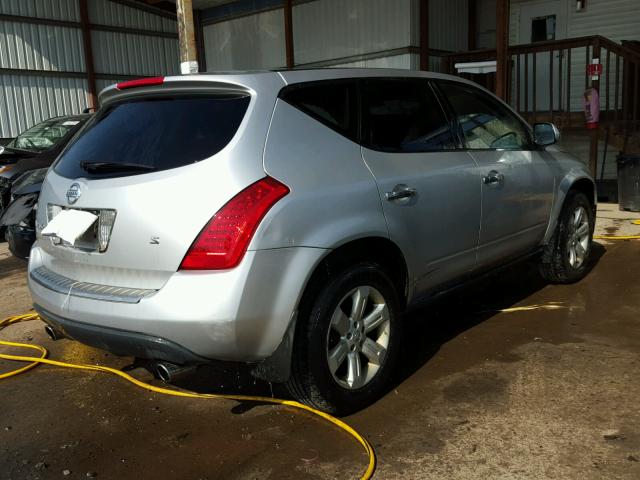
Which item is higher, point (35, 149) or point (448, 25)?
point (448, 25)

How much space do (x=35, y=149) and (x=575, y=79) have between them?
9.56 meters

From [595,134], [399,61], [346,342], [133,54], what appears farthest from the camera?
[133,54]

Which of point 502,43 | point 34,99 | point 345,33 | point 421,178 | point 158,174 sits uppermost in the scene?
point 345,33

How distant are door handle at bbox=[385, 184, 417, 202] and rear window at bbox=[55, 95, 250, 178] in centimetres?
87

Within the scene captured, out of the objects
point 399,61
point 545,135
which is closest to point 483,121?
point 545,135

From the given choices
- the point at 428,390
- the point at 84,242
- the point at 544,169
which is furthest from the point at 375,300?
the point at 544,169

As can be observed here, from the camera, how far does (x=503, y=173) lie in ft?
13.6

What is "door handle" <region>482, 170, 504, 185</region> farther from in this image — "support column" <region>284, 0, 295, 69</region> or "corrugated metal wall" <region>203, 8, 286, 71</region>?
"corrugated metal wall" <region>203, 8, 286, 71</region>

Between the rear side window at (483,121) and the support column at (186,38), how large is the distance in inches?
193

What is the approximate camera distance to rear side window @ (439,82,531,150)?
4.09 metres

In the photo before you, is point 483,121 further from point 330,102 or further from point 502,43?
point 502,43

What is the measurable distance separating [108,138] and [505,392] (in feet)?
7.99

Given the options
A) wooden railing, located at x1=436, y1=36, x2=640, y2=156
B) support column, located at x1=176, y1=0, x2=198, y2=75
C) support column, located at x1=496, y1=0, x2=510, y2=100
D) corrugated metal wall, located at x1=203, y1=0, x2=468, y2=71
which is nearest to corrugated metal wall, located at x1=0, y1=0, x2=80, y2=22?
corrugated metal wall, located at x1=203, y1=0, x2=468, y2=71

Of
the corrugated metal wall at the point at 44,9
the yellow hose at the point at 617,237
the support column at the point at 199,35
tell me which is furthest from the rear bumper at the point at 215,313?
the support column at the point at 199,35
